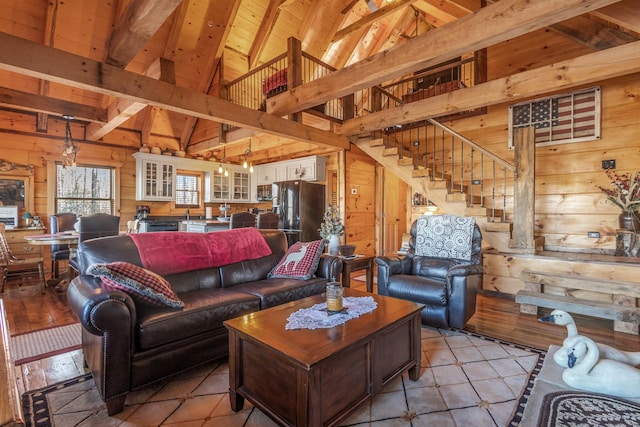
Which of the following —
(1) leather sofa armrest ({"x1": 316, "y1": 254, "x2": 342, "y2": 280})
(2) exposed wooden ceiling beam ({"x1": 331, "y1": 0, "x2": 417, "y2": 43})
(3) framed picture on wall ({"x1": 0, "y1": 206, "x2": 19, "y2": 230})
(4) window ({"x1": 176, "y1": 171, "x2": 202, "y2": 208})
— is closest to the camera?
(1) leather sofa armrest ({"x1": 316, "y1": 254, "x2": 342, "y2": 280})

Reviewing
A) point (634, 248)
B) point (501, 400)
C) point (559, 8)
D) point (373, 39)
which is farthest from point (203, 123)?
point (634, 248)

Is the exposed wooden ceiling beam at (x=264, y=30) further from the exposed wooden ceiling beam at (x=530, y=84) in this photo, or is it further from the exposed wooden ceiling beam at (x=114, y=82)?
the exposed wooden ceiling beam at (x=530, y=84)

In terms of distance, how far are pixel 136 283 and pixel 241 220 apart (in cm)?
294

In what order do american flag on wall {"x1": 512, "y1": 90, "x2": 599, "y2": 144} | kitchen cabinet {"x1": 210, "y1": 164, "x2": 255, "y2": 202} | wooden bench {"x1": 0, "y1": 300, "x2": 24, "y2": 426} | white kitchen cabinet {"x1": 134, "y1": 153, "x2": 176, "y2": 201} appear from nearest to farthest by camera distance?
wooden bench {"x1": 0, "y1": 300, "x2": 24, "y2": 426}, american flag on wall {"x1": 512, "y1": 90, "x2": 599, "y2": 144}, white kitchen cabinet {"x1": 134, "y1": 153, "x2": 176, "y2": 201}, kitchen cabinet {"x1": 210, "y1": 164, "x2": 255, "y2": 202}

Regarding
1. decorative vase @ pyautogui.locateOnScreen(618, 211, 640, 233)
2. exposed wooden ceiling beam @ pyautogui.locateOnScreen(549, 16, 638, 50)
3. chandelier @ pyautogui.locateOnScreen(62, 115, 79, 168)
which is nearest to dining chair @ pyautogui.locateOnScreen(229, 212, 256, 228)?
chandelier @ pyautogui.locateOnScreen(62, 115, 79, 168)

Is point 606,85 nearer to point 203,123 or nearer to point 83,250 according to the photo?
point 83,250

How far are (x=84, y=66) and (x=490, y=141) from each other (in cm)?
524

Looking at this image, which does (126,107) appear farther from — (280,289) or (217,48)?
(280,289)

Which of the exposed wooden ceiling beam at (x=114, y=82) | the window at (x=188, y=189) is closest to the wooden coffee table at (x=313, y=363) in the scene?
the exposed wooden ceiling beam at (x=114, y=82)

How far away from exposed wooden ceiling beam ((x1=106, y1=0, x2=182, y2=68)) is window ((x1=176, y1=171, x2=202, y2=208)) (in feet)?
14.1

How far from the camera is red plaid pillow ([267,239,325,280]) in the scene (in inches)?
117

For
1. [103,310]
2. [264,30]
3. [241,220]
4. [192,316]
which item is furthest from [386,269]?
[264,30]

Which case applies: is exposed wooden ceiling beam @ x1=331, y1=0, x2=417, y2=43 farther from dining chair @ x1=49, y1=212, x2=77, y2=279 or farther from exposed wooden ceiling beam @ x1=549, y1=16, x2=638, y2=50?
dining chair @ x1=49, y1=212, x2=77, y2=279

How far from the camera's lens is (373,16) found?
17.7 ft
